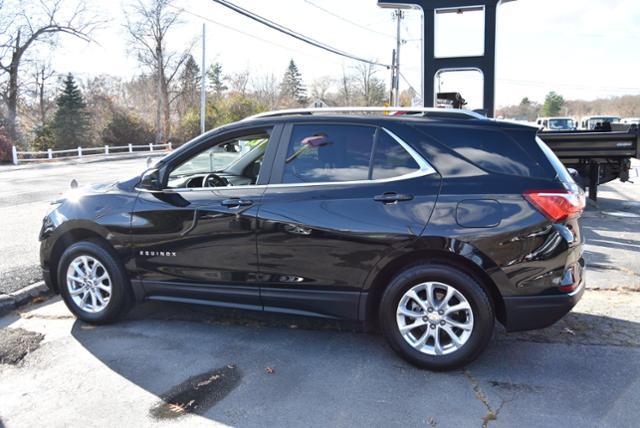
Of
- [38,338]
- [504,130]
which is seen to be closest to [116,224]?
[38,338]

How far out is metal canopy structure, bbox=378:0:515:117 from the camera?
9.93 m

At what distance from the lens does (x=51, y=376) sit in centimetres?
368

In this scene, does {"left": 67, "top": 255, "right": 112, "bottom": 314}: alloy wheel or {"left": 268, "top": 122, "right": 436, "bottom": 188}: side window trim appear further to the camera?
{"left": 67, "top": 255, "right": 112, "bottom": 314}: alloy wheel

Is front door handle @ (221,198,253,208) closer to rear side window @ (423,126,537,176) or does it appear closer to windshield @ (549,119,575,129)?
rear side window @ (423,126,537,176)

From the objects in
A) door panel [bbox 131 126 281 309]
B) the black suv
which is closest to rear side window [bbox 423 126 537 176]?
the black suv

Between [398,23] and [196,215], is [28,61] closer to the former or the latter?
[398,23]

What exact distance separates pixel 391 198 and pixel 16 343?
328 centimetres

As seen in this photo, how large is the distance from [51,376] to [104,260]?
3.48 ft

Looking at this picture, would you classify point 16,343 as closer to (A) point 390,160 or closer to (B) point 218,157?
(B) point 218,157

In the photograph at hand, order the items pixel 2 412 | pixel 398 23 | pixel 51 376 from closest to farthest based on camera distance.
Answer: pixel 2 412 < pixel 51 376 < pixel 398 23

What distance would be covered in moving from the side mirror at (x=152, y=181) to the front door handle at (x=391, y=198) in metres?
1.84

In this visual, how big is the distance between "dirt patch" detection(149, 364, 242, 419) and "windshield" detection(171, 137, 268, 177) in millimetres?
1731

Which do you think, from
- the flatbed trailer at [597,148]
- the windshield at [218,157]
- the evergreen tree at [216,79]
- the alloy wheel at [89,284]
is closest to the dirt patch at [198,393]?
the alloy wheel at [89,284]

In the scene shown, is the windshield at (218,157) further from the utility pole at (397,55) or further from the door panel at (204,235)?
the utility pole at (397,55)
